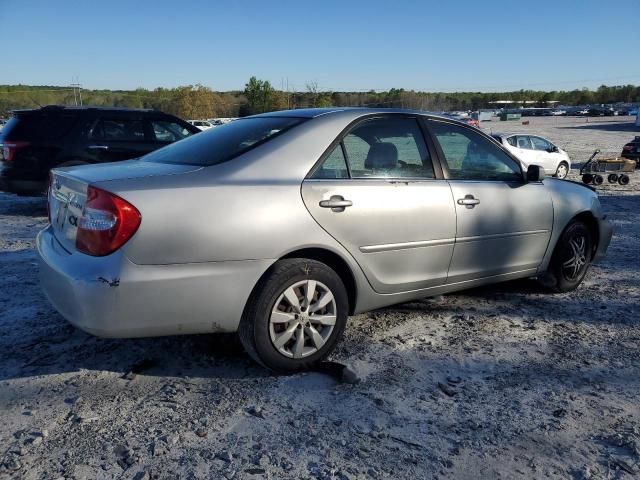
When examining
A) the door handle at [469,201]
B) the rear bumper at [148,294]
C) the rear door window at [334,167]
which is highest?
the rear door window at [334,167]

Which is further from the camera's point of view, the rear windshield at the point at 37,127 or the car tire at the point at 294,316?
the rear windshield at the point at 37,127

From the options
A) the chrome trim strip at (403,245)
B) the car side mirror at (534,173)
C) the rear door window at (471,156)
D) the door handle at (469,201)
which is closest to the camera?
the chrome trim strip at (403,245)

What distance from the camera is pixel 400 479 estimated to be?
2254mm

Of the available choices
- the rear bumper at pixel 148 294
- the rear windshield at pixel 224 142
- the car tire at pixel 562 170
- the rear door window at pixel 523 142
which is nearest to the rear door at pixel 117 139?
the rear windshield at pixel 224 142

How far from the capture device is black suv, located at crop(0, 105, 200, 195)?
27.0 ft

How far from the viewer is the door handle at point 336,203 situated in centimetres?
319

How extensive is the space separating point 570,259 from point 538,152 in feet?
44.5

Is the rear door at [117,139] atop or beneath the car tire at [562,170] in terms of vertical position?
atop

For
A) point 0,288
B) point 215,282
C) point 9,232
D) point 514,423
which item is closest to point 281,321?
point 215,282

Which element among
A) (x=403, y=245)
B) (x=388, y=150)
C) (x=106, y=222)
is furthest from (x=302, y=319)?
(x=388, y=150)

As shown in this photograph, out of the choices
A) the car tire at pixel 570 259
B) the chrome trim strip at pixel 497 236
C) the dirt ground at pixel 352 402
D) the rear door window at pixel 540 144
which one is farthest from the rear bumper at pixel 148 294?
the rear door window at pixel 540 144

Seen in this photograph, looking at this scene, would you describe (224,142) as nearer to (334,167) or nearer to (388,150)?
(334,167)

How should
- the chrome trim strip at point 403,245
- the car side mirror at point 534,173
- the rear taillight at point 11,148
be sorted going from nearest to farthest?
the chrome trim strip at point 403,245
the car side mirror at point 534,173
the rear taillight at point 11,148

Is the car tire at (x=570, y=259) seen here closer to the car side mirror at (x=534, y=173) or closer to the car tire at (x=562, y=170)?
the car side mirror at (x=534, y=173)
